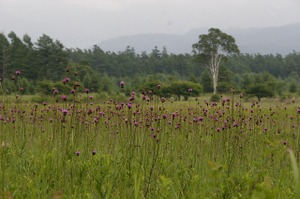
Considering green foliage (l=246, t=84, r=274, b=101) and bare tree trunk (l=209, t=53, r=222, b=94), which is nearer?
green foliage (l=246, t=84, r=274, b=101)

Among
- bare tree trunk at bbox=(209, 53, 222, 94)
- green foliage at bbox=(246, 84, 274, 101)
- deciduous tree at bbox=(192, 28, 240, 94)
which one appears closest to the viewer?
green foliage at bbox=(246, 84, 274, 101)

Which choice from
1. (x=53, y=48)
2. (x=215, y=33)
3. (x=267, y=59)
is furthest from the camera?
(x=267, y=59)

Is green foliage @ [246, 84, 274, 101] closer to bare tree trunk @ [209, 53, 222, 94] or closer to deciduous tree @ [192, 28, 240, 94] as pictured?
deciduous tree @ [192, 28, 240, 94]

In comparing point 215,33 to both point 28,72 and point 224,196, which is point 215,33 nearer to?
point 28,72

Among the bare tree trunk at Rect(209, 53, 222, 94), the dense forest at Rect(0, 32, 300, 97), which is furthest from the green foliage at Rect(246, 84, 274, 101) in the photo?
the bare tree trunk at Rect(209, 53, 222, 94)

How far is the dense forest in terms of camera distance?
44.1 meters

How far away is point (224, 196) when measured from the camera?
3336 millimetres

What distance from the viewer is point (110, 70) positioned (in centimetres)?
9300

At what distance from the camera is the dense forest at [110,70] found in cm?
4412

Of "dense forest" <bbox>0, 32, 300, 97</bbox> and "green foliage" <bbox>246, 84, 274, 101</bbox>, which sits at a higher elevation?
"dense forest" <bbox>0, 32, 300, 97</bbox>

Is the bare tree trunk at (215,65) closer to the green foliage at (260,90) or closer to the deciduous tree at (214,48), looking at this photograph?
the deciduous tree at (214,48)

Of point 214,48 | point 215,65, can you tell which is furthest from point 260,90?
point 214,48

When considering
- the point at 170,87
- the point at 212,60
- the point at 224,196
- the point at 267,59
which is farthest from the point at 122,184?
the point at 267,59

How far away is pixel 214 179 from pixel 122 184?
78.9 inches
